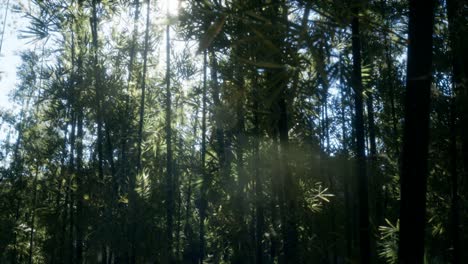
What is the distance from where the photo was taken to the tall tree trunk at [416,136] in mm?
2467

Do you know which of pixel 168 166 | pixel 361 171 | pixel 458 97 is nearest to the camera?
pixel 361 171

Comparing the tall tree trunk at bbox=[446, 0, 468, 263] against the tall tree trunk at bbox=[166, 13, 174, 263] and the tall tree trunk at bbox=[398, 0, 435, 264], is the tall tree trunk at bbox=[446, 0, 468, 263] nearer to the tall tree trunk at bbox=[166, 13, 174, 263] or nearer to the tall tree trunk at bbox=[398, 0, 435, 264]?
the tall tree trunk at bbox=[398, 0, 435, 264]

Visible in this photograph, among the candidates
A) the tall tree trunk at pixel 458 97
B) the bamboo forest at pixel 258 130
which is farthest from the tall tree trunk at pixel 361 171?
the tall tree trunk at pixel 458 97

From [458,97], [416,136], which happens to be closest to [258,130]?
[458,97]

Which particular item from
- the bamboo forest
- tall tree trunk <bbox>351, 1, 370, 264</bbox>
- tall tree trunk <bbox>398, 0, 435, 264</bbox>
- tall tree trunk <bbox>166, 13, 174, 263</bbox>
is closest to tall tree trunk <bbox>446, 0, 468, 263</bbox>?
the bamboo forest

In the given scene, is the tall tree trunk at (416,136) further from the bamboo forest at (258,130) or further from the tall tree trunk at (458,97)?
the tall tree trunk at (458,97)

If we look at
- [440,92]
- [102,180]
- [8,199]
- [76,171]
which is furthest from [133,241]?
[8,199]

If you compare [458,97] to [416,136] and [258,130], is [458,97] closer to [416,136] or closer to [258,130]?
[258,130]

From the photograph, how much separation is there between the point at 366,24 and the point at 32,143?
14675 mm

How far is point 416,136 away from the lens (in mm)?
2541

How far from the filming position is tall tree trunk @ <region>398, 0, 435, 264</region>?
8.09 feet

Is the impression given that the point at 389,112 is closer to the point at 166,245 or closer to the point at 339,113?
the point at 339,113

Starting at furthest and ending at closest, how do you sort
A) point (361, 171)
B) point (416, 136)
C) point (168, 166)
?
1. point (168, 166)
2. point (361, 171)
3. point (416, 136)

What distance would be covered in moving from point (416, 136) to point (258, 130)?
4331 millimetres
